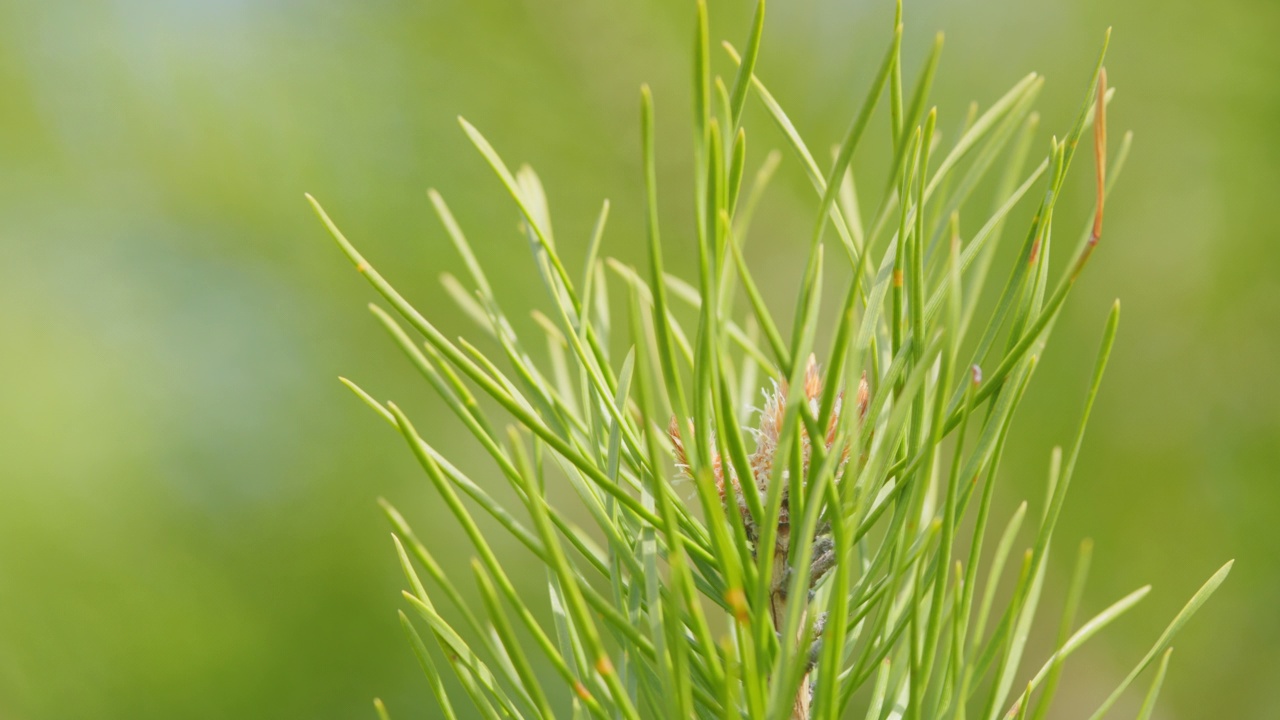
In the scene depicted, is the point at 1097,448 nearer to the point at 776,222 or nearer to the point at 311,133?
the point at 776,222

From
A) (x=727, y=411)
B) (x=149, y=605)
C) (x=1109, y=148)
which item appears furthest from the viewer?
(x=1109, y=148)

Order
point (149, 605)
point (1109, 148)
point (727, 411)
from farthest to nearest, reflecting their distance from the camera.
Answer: point (1109, 148) < point (149, 605) < point (727, 411)

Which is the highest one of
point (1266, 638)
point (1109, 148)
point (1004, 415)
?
point (1109, 148)

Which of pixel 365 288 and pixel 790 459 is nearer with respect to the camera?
pixel 790 459

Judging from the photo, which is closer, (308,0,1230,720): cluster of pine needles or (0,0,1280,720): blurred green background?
(308,0,1230,720): cluster of pine needles

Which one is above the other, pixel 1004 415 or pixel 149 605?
pixel 1004 415

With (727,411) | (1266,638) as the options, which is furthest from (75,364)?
(1266,638)

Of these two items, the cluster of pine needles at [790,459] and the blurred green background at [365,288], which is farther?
the blurred green background at [365,288]

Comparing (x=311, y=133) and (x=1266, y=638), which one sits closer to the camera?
(x=1266, y=638)
